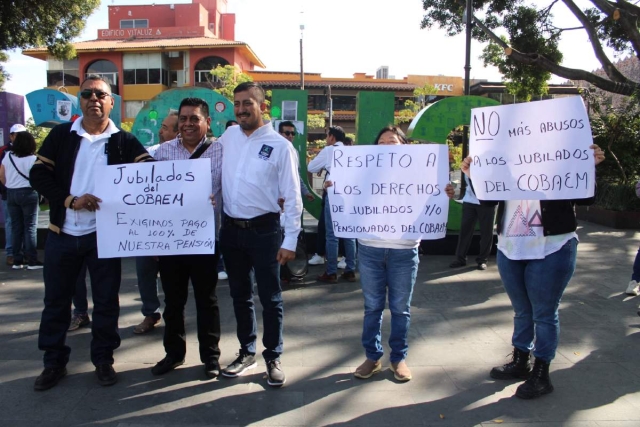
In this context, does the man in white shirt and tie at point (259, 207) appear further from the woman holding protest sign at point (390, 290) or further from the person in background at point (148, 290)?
the person in background at point (148, 290)

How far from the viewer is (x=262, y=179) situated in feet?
10.9

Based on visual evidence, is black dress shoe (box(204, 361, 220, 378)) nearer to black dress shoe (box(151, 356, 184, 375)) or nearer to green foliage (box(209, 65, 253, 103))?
black dress shoe (box(151, 356, 184, 375))

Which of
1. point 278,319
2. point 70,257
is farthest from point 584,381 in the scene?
point 70,257

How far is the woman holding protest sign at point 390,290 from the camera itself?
3471mm

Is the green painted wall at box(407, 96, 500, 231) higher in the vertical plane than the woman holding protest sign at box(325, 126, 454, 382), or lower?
higher

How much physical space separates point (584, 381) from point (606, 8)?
35.2 ft

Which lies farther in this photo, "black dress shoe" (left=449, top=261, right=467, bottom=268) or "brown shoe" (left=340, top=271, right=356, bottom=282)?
"black dress shoe" (left=449, top=261, right=467, bottom=268)

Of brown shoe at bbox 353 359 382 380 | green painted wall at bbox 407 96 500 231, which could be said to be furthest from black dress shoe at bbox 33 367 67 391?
green painted wall at bbox 407 96 500 231

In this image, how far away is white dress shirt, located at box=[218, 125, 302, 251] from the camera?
10.9 ft

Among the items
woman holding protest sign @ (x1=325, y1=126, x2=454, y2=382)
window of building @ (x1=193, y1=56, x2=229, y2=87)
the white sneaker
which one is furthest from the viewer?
window of building @ (x1=193, y1=56, x2=229, y2=87)

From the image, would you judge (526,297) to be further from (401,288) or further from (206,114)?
(206,114)

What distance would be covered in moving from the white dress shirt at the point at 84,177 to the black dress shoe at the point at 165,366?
42.4 inches

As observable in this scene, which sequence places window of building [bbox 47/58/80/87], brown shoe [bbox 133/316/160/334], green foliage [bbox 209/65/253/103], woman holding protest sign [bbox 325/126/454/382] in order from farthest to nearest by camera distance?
window of building [bbox 47/58/80/87]
green foliage [bbox 209/65/253/103]
brown shoe [bbox 133/316/160/334]
woman holding protest sign [bbox 325/126/454/382]

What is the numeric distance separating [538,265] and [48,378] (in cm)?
337
